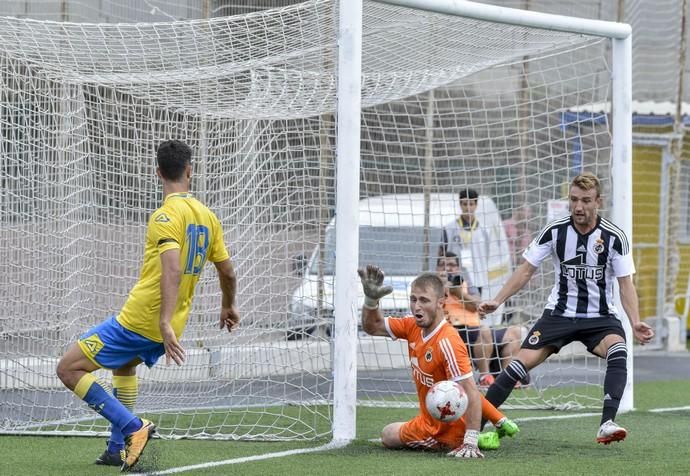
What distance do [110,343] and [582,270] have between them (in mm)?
3141

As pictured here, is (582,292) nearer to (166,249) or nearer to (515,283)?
(515,283)

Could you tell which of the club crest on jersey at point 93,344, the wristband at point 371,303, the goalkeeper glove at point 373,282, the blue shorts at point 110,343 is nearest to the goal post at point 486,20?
the wristband at point 371,303

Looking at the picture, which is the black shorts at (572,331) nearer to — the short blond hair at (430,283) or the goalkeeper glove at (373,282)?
the short blond hair at (430,283)

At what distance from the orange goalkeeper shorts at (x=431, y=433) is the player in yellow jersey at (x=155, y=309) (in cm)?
161

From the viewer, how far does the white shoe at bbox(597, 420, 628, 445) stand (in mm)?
7047

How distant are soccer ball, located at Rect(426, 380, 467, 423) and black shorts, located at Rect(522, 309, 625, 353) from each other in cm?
104

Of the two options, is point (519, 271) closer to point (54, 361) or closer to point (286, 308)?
point (286, 308)

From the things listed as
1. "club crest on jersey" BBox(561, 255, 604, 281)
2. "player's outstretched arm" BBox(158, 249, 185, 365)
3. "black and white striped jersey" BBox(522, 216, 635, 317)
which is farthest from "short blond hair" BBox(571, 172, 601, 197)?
"player's outstretched arm" BBox(158, 249, 185, 365)

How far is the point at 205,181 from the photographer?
9.89m

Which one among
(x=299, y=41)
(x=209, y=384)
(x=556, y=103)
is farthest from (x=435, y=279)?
(x=556, y=103)

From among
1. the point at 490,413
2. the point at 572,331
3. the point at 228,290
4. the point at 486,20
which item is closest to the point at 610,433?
the point at 490,413

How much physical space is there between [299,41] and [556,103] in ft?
15.4

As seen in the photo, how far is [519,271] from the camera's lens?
7.85m

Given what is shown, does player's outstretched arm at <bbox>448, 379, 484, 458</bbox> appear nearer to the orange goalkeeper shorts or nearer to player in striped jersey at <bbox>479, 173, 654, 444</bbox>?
the orange goalkeeper shorts
